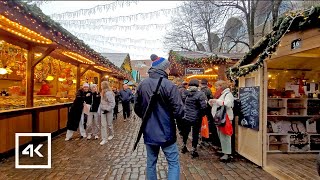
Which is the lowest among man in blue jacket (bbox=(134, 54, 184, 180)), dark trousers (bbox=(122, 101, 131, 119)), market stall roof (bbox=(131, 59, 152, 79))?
dark trousers (bbox=(122, 101, 131, 119))

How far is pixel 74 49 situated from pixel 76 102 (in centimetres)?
147

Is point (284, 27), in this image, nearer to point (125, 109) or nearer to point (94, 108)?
point (94, 108)

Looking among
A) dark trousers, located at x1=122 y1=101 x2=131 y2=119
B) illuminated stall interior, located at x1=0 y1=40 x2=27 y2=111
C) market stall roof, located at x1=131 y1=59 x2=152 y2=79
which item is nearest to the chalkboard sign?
illuminated stall interior, located at x1=0 y1=40 x2=27 y2=111

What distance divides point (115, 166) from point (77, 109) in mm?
3354

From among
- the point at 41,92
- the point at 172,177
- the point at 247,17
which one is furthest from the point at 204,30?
the point at 172,177

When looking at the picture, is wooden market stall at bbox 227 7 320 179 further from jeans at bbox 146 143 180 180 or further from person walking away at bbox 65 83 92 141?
person walking away at bbox 65 83 92 141

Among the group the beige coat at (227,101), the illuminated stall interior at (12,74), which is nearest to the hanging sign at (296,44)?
the beige coat at (227,101)

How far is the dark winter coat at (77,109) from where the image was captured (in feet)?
27.7

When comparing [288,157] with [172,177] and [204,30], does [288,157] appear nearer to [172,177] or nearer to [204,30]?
[172,177]

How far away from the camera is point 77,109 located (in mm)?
8531

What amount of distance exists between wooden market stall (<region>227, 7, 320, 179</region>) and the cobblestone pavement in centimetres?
58

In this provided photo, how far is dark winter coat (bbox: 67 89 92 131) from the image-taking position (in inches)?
332

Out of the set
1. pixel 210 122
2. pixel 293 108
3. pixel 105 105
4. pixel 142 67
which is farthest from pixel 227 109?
pixel 142 67

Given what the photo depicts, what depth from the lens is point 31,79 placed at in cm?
818
